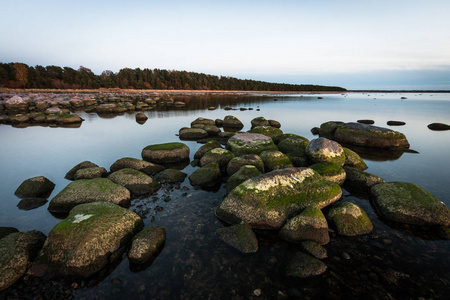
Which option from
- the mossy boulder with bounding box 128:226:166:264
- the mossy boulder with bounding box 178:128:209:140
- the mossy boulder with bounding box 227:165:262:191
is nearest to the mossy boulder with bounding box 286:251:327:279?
the mossy boulder with bounding box 128:226:166:264

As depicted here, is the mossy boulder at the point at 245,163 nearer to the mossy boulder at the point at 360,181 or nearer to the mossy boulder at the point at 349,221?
the mossy boulder at the point at 349,221

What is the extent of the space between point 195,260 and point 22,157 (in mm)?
18710

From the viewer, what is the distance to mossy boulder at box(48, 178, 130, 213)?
29.0 ft

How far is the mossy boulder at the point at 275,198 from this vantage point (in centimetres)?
799

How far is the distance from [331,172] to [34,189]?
15365mm

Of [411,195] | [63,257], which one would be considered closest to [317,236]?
[411,195]

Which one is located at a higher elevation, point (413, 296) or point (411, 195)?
point (411, 195)

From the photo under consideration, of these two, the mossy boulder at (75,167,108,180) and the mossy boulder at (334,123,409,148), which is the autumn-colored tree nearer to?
the mossy boulder at (75,167,108,180)

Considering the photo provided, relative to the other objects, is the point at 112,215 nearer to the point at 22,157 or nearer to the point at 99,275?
the point at 99,275

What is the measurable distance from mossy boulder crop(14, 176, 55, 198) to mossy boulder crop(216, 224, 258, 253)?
9465 millimetres

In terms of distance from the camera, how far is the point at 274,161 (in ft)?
41.2

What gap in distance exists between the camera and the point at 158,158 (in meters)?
15.4

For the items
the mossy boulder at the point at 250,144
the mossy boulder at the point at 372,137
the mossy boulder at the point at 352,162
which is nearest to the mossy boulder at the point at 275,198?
the mossy boulder at the point at 352,162

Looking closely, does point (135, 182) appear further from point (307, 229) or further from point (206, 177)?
point (307, 229)
